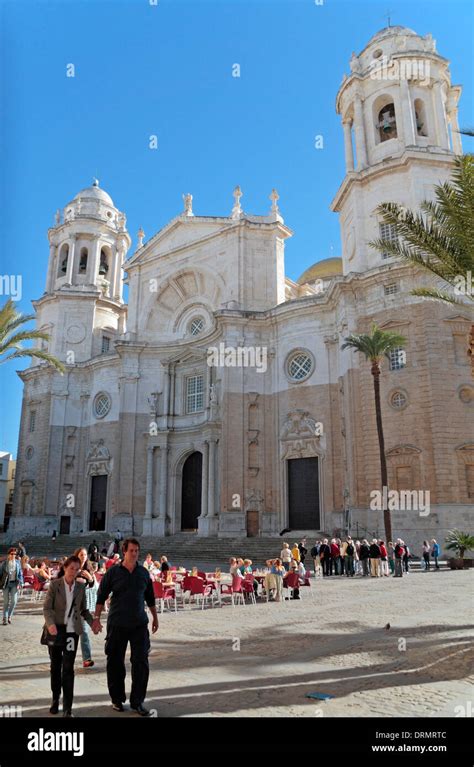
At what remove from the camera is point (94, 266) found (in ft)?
158

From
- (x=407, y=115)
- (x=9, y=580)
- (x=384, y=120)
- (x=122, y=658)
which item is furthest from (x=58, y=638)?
(x=384, y=120)

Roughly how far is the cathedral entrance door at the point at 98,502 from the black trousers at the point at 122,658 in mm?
37256

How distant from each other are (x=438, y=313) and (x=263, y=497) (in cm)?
1391

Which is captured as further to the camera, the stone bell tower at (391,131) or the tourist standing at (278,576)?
the stone bell tower at (391,131)

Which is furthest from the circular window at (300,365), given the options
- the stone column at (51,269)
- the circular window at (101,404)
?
the stone column at (51,269)

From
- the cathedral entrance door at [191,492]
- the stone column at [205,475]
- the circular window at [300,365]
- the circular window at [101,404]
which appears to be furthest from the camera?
the circular window at [101,404]

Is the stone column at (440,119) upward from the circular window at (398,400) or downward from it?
upward

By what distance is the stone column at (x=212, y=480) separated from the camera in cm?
3438

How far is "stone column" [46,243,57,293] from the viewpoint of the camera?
49.0 meters

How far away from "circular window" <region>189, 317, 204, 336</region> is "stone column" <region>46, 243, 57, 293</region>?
1441 centimetres

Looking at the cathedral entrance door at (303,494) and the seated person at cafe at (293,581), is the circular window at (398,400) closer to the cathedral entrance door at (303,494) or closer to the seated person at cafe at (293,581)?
the cathedral entrance door at (303,494)

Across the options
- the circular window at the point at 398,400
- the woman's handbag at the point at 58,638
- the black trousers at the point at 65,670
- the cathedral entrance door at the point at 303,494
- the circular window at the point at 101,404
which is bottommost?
the black trousers at the point at 65,670

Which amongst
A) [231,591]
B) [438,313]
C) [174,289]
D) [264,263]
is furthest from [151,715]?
[174,289]
